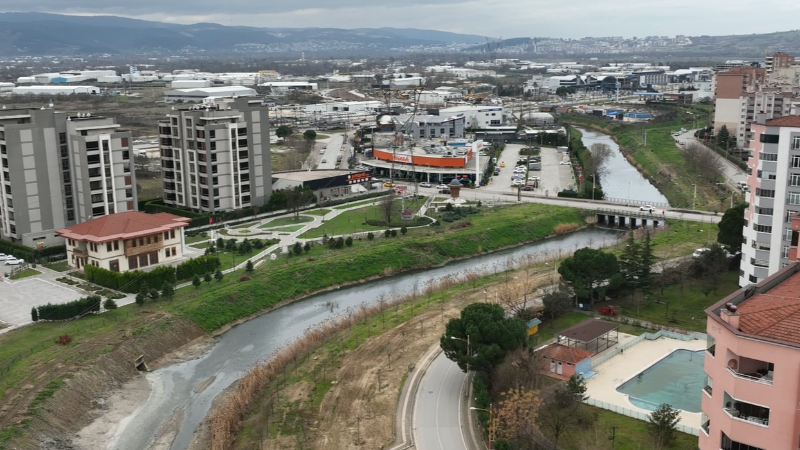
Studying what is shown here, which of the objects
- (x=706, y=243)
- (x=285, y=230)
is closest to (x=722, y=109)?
(x=706, y=243)

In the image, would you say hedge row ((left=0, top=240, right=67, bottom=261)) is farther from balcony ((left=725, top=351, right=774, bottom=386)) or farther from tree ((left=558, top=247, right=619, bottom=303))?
balcony ((left=725, top=351, right=774, bottom=386))

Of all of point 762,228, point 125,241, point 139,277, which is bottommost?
point 139,277

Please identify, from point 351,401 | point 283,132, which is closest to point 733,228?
point 351,401

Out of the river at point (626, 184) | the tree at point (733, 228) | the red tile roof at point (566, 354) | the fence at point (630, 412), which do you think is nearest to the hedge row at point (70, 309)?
the red tile roof at point (566, 354)

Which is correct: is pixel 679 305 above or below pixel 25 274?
below

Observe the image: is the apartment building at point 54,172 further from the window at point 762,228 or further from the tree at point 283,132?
the tree at point 283,132

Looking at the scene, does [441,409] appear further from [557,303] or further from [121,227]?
[121,227]

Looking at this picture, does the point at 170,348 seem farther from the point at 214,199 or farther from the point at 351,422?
the point at 214,199
